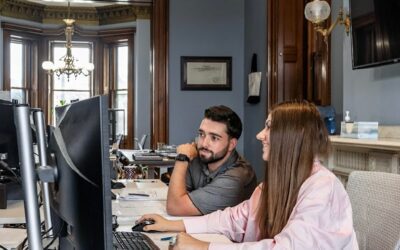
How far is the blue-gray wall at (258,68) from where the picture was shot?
5191 mm

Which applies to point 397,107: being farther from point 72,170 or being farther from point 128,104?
point 128,104

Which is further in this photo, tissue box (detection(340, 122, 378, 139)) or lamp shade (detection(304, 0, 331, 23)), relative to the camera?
lamp shade (detection(304, 0, 331, 23))

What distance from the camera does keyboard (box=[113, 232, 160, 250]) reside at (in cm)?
146

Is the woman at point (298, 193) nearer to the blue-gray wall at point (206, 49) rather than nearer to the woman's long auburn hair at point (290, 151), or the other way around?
the woman's long auburn hair at point (290, 151)

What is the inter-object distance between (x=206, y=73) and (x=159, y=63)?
571 mm

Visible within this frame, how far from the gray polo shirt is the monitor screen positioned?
1.11 meters

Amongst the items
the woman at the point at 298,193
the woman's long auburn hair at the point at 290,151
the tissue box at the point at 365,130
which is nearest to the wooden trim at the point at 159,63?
the tissue box at the point at 365,130

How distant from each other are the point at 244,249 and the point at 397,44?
1807mm

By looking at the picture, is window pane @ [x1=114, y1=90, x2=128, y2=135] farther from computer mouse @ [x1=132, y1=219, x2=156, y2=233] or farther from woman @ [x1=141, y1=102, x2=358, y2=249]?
woman @ [x1=141, y1=102, x2=358, y2=249]

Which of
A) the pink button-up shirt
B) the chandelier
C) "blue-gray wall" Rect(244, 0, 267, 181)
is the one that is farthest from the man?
the chandelier

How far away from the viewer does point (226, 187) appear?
2146 millimetres

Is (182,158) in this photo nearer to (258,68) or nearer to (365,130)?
(365,130)

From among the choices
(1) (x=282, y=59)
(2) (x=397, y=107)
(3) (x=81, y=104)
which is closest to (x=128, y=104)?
(1) (x=282, y=59)

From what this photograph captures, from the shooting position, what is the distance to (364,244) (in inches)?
62.2
